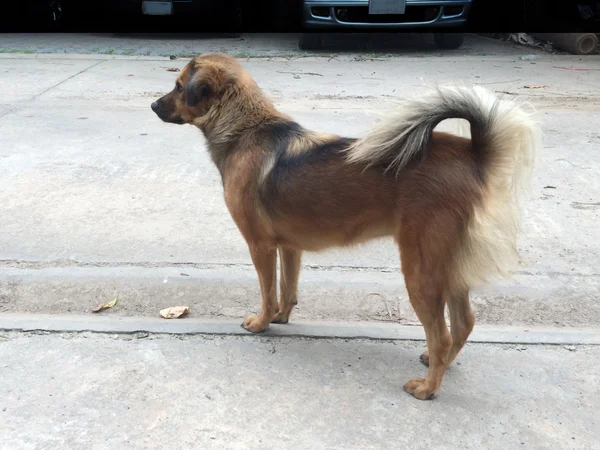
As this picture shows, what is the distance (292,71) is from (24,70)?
3.58m

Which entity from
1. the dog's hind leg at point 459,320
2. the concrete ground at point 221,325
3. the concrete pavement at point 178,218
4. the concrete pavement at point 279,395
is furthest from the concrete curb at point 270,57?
the dog's hind leg at point 459,320

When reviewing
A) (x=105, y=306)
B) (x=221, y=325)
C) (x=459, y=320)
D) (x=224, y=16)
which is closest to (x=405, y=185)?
(x=459, y=320)

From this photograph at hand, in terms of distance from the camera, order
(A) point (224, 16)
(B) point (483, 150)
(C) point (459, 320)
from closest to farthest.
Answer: (B) point (483, 150), (C) point (459, 320), (A) point (224, 16)

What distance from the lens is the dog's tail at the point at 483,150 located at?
2557 millimetres

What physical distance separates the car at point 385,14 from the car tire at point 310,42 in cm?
49

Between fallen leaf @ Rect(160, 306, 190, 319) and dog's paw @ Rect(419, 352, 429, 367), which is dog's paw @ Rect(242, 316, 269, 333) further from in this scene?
dog's paw @ Rect(419, 352, 429, 367)

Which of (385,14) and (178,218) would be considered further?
(385,14)

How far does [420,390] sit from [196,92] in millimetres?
1711

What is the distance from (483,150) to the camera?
261cm

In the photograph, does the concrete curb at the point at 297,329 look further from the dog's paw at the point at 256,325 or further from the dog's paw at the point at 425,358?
the dog's paw at the point at 425,358

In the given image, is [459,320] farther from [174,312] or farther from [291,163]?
[174,312]

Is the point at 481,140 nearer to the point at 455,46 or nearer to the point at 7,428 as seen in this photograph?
the point at 7,428

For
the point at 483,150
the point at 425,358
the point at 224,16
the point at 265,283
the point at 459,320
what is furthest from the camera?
the point at 224,16

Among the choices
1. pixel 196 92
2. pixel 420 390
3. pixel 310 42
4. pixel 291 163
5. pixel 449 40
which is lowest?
pixel 420 390
